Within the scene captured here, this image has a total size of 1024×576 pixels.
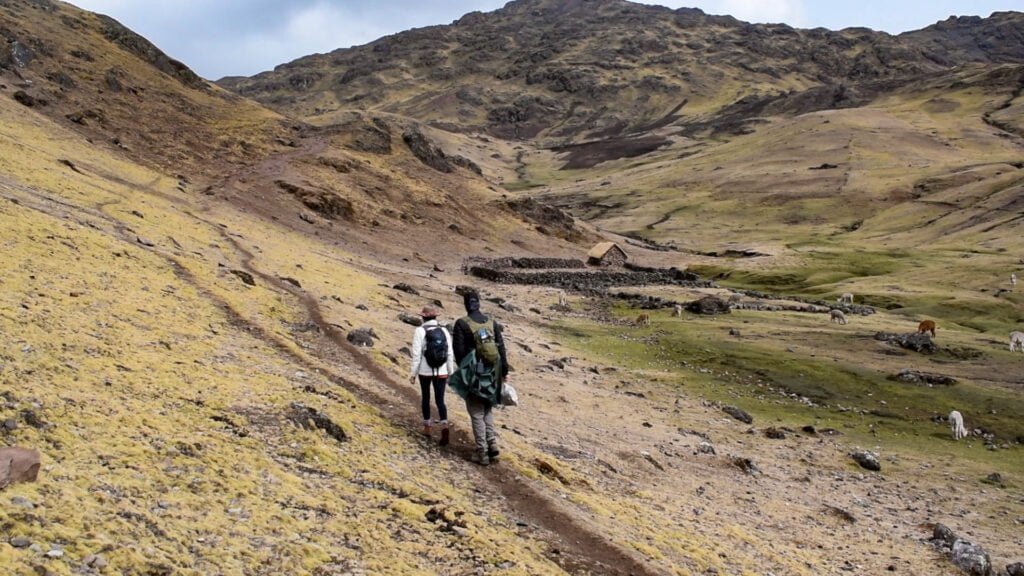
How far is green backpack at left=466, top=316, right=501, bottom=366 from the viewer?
48.5 feet

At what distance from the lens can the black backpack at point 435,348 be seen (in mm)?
15289

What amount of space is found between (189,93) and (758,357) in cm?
7818

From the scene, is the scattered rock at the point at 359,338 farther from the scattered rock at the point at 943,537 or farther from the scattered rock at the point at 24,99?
the scattered rock at the point at 24,99

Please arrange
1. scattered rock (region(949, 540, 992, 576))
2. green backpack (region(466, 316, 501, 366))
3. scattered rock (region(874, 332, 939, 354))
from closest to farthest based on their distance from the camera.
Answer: green backpack (region(466, 316, 501, 366)) < scattered rock (region(949, 540, 992, 576)) < scattered rock (region(874, 332, 939, 354))

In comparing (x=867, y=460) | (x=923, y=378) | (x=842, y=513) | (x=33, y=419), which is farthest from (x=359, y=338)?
(x=923, y=378)

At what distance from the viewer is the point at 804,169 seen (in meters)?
172

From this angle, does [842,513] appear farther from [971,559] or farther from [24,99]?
[24,99]

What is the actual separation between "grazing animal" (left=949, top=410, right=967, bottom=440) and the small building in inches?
2262

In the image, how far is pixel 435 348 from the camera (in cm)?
1529

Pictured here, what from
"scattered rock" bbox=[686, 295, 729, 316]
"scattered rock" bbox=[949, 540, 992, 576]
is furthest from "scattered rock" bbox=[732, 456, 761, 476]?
"scattered rock" bbox=[686, 295, 729, 316]

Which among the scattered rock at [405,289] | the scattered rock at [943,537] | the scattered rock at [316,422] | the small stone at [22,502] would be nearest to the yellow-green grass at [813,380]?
the scattered rock at [943,537]

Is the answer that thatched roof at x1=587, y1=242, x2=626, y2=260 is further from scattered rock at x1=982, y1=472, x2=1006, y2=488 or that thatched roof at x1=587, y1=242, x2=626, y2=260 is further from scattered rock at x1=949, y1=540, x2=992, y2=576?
scattered rock at x1=949, y1=540, x2=992, y2=576

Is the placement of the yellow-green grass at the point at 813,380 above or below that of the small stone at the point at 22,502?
below

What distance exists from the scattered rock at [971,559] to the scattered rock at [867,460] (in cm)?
675
